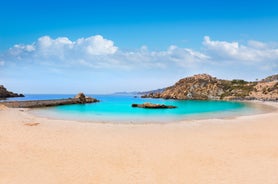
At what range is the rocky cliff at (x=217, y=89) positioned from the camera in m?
142

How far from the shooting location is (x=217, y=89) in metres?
162

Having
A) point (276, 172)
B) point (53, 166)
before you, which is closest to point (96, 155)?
point (53, 166)

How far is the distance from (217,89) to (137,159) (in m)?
156

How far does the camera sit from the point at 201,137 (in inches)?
835

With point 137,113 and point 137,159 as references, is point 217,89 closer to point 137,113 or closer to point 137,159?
point 137,113

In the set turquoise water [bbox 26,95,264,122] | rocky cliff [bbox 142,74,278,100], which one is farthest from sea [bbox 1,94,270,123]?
rocky cliff [bbox 142,74,278,100]

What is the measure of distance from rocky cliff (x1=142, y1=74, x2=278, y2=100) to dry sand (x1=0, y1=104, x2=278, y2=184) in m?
126

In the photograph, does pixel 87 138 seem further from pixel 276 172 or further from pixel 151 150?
pixel 276 172

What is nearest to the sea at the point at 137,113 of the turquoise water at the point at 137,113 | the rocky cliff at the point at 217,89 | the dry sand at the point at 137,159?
the turquoise water at the point at 137,113

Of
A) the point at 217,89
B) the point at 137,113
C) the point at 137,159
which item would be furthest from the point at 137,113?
the point at 217,89

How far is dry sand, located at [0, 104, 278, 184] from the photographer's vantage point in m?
10.9

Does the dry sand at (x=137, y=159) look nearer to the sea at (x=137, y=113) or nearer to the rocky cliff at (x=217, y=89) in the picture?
the sea at (x=137, y=113)

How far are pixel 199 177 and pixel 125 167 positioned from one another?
11.6ft

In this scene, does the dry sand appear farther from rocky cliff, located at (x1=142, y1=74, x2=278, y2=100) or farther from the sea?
rocky cliff, located at (x1=142, y1=74, x2=278, y2=100)
